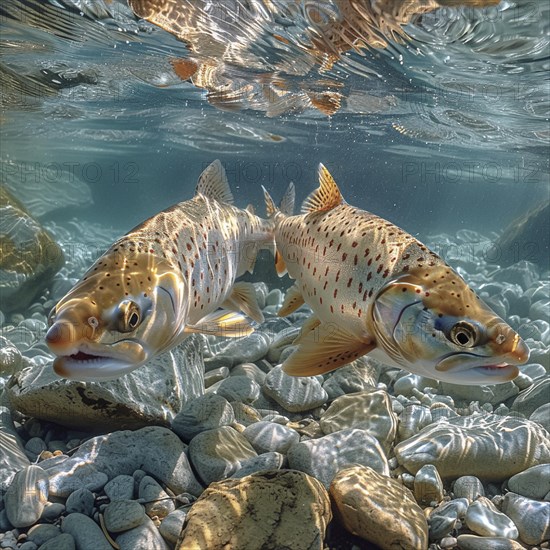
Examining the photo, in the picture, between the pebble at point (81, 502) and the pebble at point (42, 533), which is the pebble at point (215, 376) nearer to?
the pebble at point (81, 502)

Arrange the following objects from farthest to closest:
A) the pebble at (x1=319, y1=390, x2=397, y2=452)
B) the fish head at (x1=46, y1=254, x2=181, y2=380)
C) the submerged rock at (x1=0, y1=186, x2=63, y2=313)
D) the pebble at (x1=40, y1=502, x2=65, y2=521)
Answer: the submerged rock at (x1=0, y1=186, x2=63, y2=313)
the pebble at (x1=319, y1=390, x2=397, y2=452)
the pebble at (x1=40, y1=502, x2=65, y2=521)
the fish head at (x1=46, y1=254, x2=181, y2=380)

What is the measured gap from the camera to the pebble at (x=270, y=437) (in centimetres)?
449

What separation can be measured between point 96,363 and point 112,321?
241mm

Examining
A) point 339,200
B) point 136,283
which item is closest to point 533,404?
point 339,200

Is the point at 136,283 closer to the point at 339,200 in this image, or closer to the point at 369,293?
the point at 369,293

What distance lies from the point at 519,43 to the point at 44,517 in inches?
394

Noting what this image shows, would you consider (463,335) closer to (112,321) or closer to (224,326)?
(224,326)

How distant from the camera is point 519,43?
27.4 ft

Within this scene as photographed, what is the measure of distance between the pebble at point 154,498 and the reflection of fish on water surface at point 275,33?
23.4 feet

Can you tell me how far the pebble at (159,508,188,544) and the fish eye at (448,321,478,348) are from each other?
2.39 metres

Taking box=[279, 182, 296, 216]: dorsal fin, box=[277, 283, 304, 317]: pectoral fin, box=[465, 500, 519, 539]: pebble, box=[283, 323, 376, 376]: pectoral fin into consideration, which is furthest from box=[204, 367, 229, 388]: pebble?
box=[465, 500, 519, 539]: pebble

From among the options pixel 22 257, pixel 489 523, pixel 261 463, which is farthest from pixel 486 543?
pixel 22 257

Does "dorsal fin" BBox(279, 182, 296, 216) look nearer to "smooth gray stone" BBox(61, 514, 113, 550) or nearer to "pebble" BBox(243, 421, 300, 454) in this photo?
"pebble" BBox(243, 421, 300, 454)

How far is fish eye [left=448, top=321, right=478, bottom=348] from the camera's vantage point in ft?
8.51
